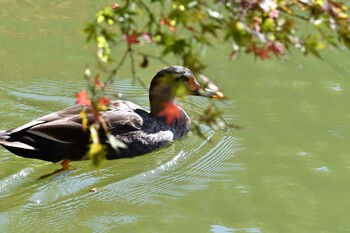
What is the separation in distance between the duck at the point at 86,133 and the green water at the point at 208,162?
12 cm

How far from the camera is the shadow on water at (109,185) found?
21.6ft

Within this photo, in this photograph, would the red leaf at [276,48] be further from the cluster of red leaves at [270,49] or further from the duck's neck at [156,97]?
the duck's neck at [156,97]

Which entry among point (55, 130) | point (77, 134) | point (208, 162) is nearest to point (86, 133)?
point (77, 134)

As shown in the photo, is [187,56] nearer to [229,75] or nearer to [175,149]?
[175,149]

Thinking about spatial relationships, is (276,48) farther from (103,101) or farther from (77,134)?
(77,134)

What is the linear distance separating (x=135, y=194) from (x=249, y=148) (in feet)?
4.97

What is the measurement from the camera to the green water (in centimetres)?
661

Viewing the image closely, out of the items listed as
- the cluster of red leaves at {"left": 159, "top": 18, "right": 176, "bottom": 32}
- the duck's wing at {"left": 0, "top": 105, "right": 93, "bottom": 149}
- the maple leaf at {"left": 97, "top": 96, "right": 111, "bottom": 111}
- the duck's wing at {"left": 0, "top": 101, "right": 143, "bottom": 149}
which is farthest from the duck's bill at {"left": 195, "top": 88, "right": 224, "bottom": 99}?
the duck's wing at {"left": 0, "top": 105, "right": 93, "bottom": 149}

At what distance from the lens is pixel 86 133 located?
795cm

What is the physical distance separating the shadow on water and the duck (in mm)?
101

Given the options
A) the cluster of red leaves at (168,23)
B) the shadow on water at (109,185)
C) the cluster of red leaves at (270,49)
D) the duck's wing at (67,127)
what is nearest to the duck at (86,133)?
the duck's wing at (67,127)

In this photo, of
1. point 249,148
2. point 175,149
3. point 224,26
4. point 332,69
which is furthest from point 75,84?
point 224,26

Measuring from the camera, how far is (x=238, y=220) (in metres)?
6.59

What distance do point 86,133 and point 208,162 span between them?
1.15 metres
